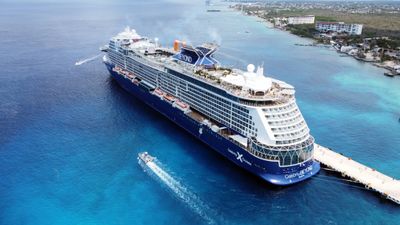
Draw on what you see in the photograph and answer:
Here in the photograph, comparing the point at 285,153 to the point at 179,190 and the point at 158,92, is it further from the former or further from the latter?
the point at 158,92

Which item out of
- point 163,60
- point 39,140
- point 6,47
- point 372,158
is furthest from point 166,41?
point 372,158

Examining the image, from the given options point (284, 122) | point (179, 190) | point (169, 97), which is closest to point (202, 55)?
point (169, 97)

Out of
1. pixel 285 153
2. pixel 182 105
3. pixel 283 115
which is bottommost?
pixel 182 105

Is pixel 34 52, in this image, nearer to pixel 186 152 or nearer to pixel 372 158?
pixel 186 152

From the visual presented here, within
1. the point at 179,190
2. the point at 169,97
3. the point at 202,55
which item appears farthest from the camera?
the point at 169,97

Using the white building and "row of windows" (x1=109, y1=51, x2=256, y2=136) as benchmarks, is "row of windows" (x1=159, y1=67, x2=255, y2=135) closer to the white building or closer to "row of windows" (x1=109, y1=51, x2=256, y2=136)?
"row of windows" (x1=109, y1=51, x2=256, y2=136)

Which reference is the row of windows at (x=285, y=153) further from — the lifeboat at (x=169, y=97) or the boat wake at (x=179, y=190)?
the lifeboat at (x=169, y=97)
